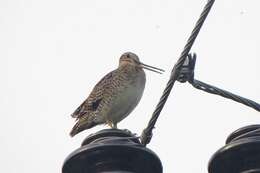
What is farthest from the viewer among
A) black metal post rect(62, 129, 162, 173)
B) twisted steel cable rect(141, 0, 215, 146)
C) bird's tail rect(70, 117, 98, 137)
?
bird's tail rect(70, 117, 98, 137)

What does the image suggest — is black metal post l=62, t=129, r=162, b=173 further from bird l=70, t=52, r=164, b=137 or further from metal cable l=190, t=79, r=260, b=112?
bird l=70, t=52, r=164, b=137

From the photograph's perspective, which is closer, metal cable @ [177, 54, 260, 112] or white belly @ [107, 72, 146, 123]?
metal cable @ [177, 54, 260, 112]

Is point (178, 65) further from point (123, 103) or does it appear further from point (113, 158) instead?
point (123, 103)

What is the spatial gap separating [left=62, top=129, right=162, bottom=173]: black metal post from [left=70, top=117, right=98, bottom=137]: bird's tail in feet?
16.9

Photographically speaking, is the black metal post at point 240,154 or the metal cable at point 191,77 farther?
the metal cable at point 191,77

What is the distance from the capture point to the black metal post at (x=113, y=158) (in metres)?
3.01

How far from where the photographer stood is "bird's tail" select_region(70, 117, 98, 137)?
8266mm

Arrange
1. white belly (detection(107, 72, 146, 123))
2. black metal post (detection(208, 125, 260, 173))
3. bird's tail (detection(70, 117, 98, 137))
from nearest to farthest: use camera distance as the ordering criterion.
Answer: black metal post (detection(208, 125, 260, 173)) < white belly (detection(107, 72, 146, 123)) < bird's tail (detection(70, 117, 98, 137))

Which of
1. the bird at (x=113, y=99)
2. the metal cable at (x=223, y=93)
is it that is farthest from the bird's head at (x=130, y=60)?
the metal cable at (x=223, y=93)

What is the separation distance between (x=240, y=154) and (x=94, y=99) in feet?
18.3

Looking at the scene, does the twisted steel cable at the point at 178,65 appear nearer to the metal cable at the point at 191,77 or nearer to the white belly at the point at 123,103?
the metal cable at the point at 191,77

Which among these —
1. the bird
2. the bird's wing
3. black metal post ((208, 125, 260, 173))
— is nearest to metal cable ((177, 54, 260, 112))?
black metal post ((208, 125, 260, 173))

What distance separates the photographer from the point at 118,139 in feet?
Result: 10.1

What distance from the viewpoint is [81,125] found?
834 centimetres
